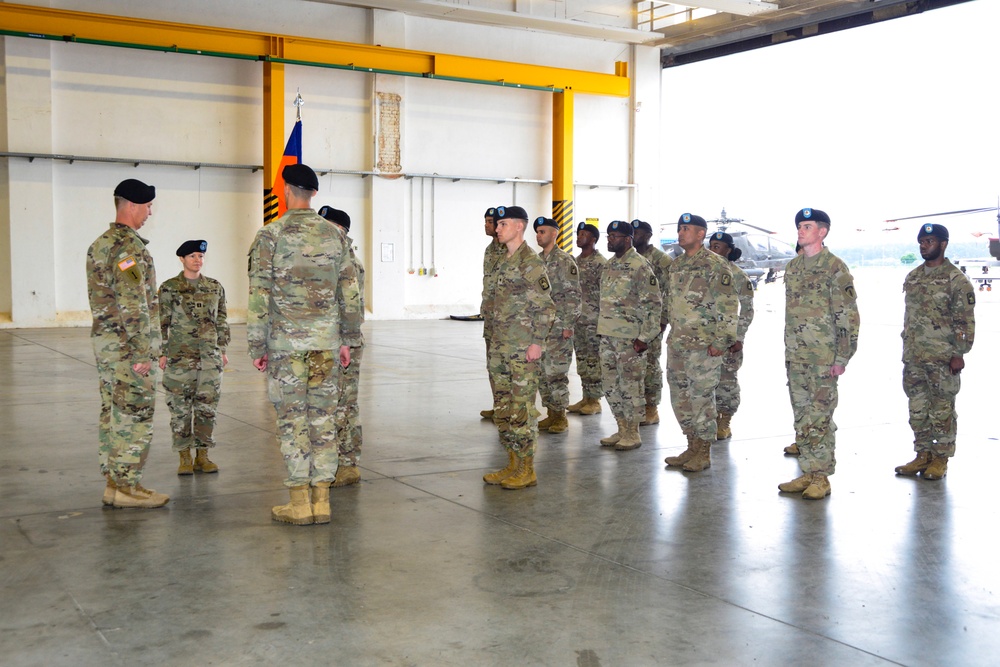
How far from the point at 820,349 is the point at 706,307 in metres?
0.90

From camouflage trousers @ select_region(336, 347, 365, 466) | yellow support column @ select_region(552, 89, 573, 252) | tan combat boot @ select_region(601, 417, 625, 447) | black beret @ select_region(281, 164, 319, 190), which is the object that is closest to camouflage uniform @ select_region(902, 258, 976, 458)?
tan combat boot @ select_region(601, 417, 625, 447)

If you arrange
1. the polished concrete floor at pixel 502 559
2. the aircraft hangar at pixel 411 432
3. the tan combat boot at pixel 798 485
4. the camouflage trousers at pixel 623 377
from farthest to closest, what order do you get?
the camouflage trousers at pixel 623 377 < the tan combat boot at pixel 798 485 < the aircraft hangar at pixel 411 432 < the polished concrete floor at pixel 502 559

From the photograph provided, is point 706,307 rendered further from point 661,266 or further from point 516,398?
point 661,266

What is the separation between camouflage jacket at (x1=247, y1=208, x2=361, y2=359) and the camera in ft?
15.7

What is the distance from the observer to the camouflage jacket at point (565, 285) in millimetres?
8109

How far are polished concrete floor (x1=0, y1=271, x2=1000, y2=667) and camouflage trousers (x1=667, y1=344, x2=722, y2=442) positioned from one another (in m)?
0.35

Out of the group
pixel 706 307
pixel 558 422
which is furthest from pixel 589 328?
pixel 706 307

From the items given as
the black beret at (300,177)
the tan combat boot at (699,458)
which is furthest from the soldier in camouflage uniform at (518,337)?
the black beret at (300,177)

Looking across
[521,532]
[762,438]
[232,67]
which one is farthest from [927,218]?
[521,532]

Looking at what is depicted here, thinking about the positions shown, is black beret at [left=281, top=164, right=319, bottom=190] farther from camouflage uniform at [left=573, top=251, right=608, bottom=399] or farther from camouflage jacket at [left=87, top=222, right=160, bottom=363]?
camouflage uniform at [left=573, top=251, right=608, bottom=399]

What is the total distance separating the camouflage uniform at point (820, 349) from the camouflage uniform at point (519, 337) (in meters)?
1.55

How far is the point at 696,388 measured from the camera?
630 cm

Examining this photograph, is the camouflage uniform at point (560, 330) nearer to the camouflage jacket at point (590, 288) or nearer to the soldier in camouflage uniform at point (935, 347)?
the camouflage jacket at point (590, 288)

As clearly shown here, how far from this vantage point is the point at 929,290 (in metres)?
6.33
